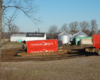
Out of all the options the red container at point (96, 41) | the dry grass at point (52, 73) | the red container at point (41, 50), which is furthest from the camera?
the red container at point (41, 50)

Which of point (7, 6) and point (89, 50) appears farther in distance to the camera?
point (89, 50)

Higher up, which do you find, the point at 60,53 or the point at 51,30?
the point at 51,30

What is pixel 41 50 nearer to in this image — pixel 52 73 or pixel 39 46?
pixel 39 46

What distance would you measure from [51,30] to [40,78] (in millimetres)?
88368

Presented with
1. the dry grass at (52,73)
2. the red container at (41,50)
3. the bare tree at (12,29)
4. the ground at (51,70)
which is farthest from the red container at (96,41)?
the bare tree at (12,29)

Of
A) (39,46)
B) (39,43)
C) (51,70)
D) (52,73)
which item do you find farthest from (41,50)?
(52,73)

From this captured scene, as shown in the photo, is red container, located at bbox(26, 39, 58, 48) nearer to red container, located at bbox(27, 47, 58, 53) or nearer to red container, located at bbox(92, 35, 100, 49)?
red container, located at bbox(27, 47, 58, 53)

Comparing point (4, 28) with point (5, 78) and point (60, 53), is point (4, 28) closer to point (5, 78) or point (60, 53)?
point (5, 78)

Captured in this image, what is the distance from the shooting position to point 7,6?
21.6 ft

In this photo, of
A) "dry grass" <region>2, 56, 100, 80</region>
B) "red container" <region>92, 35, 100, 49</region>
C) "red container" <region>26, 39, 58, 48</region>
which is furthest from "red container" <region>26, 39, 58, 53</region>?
"dry grass" <region>2, 56, 100, 80</region>

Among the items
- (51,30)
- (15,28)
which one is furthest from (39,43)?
(51,30)

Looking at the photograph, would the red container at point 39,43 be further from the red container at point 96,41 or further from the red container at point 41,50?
the red container at point 96,41

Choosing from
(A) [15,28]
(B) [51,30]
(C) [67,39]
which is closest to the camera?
(A) [15,28]

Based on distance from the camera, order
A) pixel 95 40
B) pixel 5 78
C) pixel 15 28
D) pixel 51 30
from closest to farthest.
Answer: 1. pixel 5 78
2. pixel 15 28
3. pixel 95 40
4. pixel 51 30
